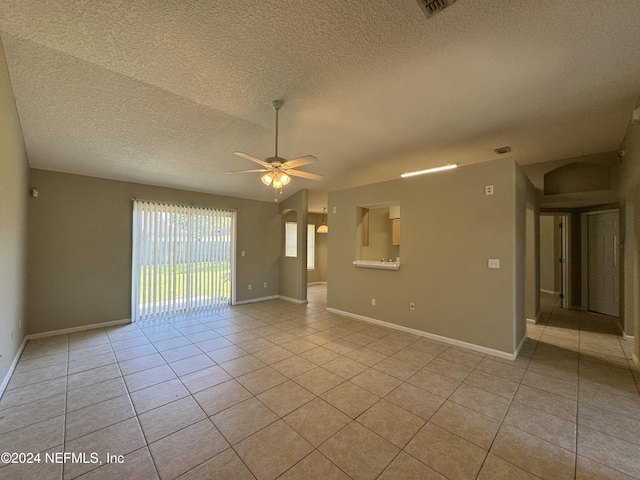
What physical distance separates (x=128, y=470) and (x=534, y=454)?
2754 mm

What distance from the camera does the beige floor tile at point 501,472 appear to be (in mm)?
1596

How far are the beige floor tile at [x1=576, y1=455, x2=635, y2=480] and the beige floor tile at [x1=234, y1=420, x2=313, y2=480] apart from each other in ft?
5.80

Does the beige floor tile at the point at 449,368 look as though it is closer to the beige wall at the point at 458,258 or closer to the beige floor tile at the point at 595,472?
the beige wall at the point at 458,258

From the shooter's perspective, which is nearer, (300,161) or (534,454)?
(534,454)

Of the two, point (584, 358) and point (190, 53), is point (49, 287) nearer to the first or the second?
point (190, 53)

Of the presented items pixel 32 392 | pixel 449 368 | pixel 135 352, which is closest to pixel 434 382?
pixel 449 368

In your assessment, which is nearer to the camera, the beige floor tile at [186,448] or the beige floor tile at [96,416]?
the beige floor tile at [186,448]

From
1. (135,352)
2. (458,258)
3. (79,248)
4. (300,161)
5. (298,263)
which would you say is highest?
(300,161)

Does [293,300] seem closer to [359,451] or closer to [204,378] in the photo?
[204,378]

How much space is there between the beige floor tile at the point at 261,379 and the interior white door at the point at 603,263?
21.6 ft

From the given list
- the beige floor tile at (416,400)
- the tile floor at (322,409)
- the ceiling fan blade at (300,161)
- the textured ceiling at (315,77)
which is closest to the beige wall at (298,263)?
the textured ceiling at (315,77)

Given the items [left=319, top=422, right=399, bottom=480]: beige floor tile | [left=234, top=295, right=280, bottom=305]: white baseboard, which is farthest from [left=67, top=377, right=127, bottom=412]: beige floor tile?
[left=234, top=295, right=280, bottom=305]: white baseboard

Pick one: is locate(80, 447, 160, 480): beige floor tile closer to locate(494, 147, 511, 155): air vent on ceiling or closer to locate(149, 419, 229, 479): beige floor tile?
locate(149, 419, 229, 479): beige floor tile

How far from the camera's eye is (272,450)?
1.80 m
